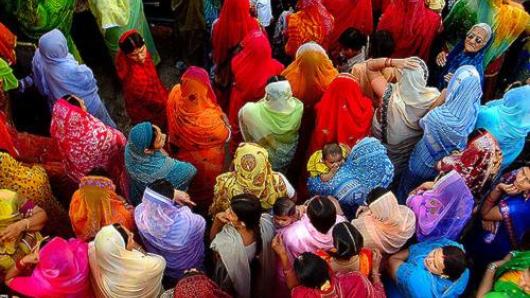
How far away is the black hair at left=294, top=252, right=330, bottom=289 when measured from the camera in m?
2.31

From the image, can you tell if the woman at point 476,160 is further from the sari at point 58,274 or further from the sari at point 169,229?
the sari at point 58,274

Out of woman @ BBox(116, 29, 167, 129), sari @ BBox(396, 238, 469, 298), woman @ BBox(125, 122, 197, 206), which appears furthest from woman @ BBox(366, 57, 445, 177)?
woman @ BBox(116, 29, 167, 129)

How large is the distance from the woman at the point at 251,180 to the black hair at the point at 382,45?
5.24 feet

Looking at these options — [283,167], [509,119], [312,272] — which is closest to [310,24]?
[283,167]

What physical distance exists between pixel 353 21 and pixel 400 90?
1.44 m

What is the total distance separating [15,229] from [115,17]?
90.9 inches

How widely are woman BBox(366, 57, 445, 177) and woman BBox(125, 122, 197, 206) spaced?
4.37 ft

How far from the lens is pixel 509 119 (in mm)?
3273

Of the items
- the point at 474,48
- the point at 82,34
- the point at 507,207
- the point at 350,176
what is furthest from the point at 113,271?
the point at 82,34

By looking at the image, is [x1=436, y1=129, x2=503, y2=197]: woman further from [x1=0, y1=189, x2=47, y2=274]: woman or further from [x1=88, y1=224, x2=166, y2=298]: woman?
[x1=0, y1=189, x2=47, y2=274]: woman

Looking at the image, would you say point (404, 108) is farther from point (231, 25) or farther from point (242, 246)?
point (231, 25)

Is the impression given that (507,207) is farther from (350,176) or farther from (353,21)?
(353,21)

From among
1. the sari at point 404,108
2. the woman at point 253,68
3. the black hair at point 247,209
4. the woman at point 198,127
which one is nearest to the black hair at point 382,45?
the sari at point 404,108

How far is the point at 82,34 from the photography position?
5.32m
